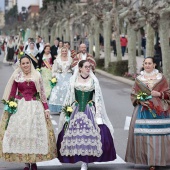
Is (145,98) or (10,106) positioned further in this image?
(145,98)

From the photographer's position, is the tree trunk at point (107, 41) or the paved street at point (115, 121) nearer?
the paved street at point (115, 121)

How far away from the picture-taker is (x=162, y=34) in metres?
25.6

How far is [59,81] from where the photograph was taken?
17.8m

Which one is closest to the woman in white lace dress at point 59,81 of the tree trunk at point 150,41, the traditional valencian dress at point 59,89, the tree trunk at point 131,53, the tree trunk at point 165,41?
the traditional valencian dress at point 59,89

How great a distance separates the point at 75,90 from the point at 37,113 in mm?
691

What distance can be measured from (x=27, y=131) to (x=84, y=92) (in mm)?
1022

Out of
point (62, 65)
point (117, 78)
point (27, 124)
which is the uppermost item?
point (117, 78)

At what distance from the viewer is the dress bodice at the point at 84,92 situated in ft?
33.7

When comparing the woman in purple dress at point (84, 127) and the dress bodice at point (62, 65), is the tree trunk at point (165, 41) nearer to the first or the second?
the dress bodice at point (62, 65)

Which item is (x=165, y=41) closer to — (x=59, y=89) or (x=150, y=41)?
(x=150, y=41)

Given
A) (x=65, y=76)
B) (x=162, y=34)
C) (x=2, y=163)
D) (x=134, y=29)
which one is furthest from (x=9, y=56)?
(x=2, y=163)

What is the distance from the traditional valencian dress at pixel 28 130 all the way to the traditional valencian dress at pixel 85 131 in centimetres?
Answer: 22

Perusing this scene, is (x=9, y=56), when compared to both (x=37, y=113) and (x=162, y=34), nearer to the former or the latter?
(x=162, y=34)

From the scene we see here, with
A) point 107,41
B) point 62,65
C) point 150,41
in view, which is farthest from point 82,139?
point 107,41
